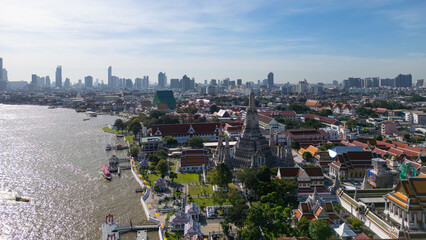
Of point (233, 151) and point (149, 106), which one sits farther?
point (149, 106)

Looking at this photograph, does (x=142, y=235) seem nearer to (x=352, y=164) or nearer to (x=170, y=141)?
(x=352, y=164)

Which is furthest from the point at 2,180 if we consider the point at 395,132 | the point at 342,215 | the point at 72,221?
the point at 395,132

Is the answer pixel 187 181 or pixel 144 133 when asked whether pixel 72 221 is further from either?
pixel 144 133

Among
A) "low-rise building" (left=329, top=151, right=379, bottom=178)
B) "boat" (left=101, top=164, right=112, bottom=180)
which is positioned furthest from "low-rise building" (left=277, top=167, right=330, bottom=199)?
"boat" (left=101, top=164, right=112, bottom=180)

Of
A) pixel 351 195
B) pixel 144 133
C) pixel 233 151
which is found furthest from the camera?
pixel 144 133

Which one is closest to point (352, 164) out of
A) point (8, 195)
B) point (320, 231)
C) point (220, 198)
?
point (220, 198)

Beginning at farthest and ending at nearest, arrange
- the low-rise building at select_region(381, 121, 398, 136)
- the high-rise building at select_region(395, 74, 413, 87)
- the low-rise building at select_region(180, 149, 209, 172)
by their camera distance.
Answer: the high-rise building at select_region(395, 74, 413, 87)
the low-rise building at select_region(381, 121, 398, 136)
the low-rise building at select_region(180, 149, 209, 172)

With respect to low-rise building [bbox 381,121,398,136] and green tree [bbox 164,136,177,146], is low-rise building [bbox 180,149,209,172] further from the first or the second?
low-rise building [bbox 381,121,398,136]
